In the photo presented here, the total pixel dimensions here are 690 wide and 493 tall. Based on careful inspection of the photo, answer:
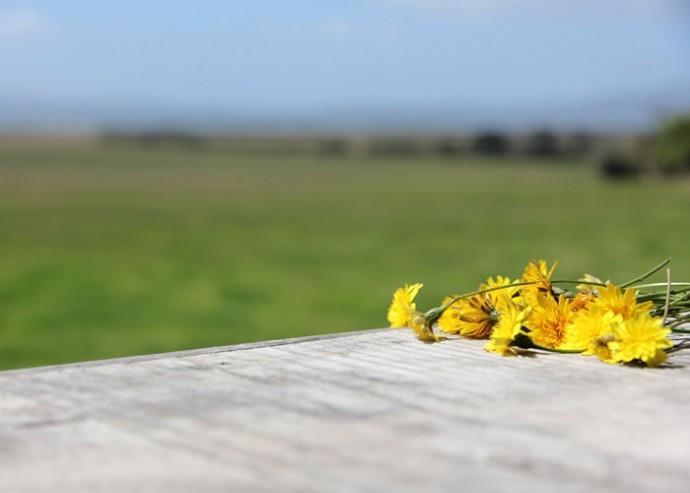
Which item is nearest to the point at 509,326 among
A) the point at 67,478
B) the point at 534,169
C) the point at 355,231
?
the point at 67,478

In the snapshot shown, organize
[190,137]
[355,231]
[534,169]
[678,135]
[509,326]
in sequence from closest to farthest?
[509,326], [355,231], [678,135], [534,169], [190,137]

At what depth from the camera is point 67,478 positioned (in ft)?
3.18

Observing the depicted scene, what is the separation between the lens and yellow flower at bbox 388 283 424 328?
1785 mm

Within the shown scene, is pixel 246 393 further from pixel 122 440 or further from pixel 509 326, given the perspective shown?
pixel 509 326

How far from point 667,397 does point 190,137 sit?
6735 centimetres

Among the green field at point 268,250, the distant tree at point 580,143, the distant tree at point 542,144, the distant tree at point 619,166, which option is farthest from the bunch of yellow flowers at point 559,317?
the distant tree at point 542,144

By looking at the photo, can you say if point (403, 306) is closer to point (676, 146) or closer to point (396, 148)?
point (676, 146)

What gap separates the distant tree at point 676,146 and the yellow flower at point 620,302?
2876 centimetres

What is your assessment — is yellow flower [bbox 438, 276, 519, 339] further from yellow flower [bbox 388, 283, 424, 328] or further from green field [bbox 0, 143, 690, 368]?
green field [bbox 0, 143, 690, 368]

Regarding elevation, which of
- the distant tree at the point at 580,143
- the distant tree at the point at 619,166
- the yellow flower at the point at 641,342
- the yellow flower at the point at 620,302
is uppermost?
the distant tree at the point at 580,143

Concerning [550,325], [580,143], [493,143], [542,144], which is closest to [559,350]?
[550,325]

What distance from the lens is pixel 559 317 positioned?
166 centimetres

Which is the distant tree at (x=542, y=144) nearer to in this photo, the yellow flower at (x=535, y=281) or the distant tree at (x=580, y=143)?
the distant tree at (x=580, y=143)

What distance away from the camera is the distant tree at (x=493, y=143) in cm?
4875
